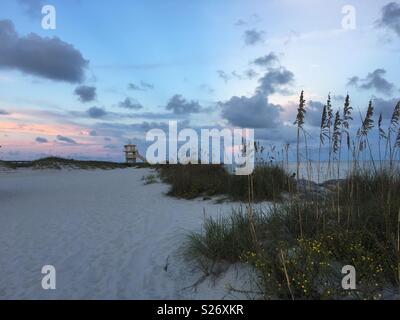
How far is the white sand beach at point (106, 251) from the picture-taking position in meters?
5.29

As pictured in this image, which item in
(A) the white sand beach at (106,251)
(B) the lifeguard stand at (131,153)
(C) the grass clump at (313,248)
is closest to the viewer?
(C) the grass clump at (313,248)

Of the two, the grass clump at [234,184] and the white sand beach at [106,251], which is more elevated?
the grass clump at [234,184]

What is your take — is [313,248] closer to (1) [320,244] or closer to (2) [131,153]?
(1) [320,244]

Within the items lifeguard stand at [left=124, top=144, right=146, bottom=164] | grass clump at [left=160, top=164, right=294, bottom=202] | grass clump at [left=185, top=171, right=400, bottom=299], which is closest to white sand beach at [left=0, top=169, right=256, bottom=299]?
grass clump at [left=185, top=171, right=400, bottom=299]

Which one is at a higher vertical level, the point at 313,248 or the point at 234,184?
the point at 234,184

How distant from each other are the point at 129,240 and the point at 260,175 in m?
4.98

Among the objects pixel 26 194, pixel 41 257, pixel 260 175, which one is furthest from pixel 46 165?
pixel 41 257

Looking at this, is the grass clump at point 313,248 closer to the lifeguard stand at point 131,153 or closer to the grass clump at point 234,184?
the grass clump at point 234,184

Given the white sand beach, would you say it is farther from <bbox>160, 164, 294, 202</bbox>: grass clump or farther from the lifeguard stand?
the lifeguard stand

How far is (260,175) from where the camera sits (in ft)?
37.3

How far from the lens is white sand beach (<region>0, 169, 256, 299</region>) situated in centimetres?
529

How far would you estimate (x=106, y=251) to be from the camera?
23.0ft

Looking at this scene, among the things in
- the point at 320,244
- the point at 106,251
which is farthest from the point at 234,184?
the point at 320,244

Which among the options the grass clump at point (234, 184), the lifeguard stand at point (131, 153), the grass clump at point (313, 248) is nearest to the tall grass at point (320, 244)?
the grass clump at point (313, 248)
